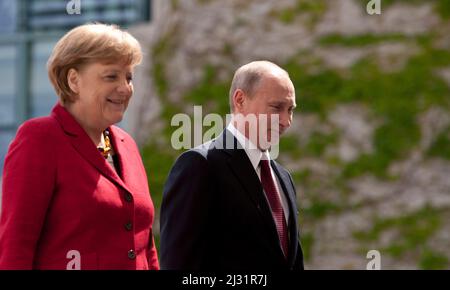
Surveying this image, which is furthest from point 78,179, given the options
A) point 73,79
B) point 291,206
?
point 291,206

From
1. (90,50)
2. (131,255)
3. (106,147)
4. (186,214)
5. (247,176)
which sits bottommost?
(131,255)

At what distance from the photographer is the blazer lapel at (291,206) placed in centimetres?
333

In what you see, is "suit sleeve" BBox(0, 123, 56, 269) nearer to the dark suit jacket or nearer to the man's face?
the dark suit jacket

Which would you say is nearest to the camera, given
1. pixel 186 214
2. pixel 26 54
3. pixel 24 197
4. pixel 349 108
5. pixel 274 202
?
pixel 24 197

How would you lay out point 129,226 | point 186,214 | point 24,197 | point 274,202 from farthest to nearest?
1. point 274,202
2. point 186,214
3. point 129,226
4. point 24,197

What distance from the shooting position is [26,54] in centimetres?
1059

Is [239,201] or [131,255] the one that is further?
[239,201]

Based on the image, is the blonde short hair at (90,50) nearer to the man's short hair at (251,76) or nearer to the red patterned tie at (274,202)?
the man's short hair at (251,76)

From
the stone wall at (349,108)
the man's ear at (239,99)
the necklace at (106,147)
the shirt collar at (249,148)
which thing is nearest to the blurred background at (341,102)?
the stone wall at (349,108)

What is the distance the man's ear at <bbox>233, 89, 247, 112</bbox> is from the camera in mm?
3342

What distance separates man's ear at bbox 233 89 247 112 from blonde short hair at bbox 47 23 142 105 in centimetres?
38

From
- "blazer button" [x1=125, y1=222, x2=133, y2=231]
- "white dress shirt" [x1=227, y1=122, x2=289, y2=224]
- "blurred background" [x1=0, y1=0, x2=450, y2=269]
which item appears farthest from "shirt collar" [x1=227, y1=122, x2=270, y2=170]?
"blurred background" [x1=0, y1=0, x2=450, y2=269]

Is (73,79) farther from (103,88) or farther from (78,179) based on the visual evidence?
(78,179)

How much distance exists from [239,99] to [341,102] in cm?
514
